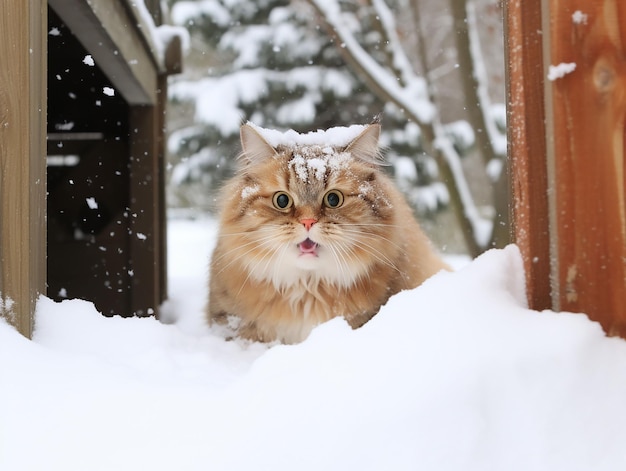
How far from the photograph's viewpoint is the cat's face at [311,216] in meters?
2.14

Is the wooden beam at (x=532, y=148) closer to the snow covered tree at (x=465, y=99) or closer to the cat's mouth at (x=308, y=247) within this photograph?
the cat's mouth at (x=308, y=247)

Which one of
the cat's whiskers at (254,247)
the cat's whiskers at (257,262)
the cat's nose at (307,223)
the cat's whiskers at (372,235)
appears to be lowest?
the cat's whiskers at (257,262)

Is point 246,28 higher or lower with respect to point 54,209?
higher

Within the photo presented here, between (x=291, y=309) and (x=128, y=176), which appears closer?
(x=291, y=309)

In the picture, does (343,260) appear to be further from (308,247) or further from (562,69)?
(562,69)

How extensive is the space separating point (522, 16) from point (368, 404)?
874 millimetres

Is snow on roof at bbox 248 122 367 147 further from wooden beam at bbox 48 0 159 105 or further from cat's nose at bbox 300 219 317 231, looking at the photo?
wooden beam at bbox 48 0 159 105

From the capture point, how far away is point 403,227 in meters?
2.53

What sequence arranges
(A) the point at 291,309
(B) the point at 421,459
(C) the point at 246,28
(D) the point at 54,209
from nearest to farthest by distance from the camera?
(B) the point at 421,459, (A) the point at 291,309, (D) the point at 54,209, (C) the point at 246,28

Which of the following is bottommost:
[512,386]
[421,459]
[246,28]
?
[421,459]

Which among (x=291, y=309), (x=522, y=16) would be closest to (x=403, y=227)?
(x=291, y=309)

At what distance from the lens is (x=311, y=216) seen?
2.11 m

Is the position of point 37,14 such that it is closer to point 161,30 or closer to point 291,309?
point 291,309

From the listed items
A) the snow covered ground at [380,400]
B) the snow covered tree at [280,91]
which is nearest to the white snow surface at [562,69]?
the snow covered ground at [380,400]
